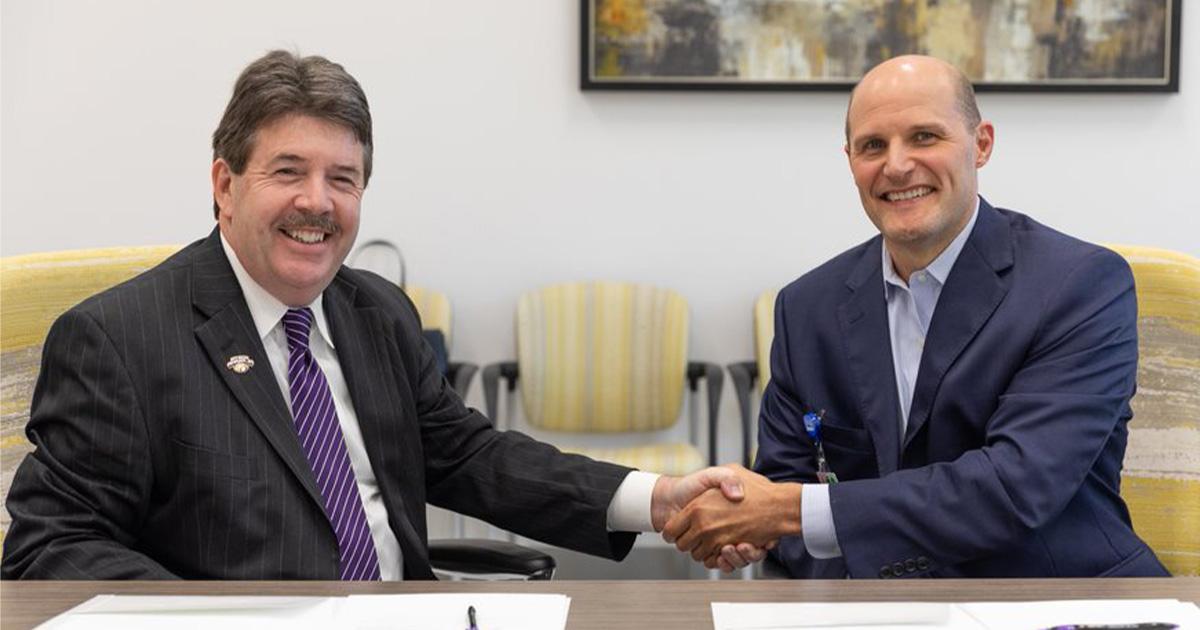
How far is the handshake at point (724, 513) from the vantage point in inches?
93.6

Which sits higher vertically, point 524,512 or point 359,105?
point 359,105

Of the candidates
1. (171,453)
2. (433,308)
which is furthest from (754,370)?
(171,453)

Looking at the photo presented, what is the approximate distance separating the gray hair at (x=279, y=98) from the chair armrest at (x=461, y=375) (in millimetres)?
2392

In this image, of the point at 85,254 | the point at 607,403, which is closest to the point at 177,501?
the point at 85,254

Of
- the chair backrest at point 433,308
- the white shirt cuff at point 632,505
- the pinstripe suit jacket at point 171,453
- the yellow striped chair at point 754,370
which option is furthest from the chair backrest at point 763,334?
the pinstripe suit jacket at point 171,453

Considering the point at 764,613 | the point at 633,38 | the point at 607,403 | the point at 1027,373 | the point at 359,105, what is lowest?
the point at 607,403

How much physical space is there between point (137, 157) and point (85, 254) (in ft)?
9.14

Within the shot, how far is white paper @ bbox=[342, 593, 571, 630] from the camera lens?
154 cm

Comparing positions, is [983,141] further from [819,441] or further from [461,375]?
[461,375]

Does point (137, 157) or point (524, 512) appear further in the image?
point (137, 157)

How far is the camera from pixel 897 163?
8.21ft

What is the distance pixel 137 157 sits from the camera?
196 inches

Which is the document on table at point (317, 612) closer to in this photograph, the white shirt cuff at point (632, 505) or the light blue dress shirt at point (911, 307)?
the white shirt cuff at point (632, 505)

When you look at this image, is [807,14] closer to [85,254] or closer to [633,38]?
[633,38]
